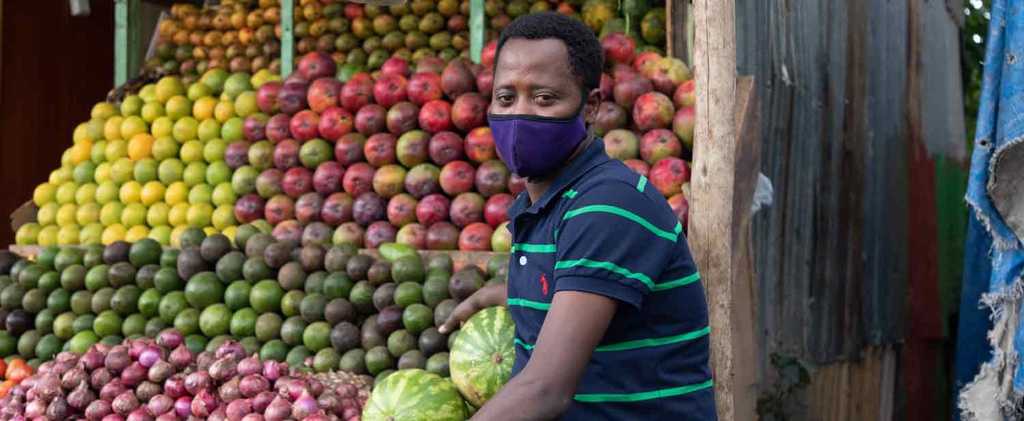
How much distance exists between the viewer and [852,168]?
5.52 meters

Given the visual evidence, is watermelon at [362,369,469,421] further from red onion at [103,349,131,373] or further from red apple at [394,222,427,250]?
red apple at [394,222,427,250]

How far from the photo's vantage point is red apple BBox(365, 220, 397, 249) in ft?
17.4

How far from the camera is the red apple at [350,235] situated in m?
5.36

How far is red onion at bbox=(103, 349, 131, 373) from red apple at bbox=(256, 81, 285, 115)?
268 cm

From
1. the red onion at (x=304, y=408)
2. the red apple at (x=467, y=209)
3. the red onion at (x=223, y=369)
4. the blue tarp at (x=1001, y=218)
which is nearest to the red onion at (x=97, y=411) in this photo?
the red onion at (x=223, y=369)

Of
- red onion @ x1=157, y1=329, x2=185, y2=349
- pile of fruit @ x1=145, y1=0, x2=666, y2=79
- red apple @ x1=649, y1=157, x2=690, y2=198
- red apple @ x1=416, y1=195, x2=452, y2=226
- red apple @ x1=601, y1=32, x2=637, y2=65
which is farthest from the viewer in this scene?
pile of fruit @ x1=145, y1=0, x2=666, y2=79

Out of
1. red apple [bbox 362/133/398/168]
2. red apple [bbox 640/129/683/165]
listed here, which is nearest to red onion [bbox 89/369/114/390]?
red apple [bbox 362/133/398/168]

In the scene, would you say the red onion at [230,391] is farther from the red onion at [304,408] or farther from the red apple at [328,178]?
the red apple at [328,178]

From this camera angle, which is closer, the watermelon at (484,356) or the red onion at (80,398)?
the watermelon at (484,356)

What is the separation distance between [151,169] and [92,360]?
2836mm

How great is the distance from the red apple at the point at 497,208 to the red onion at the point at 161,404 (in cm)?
196

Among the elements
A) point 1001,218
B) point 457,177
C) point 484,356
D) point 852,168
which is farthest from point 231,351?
point 852,168

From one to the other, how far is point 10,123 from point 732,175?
820 centimetres

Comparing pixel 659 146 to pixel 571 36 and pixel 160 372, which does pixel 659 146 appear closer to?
pixel 160 372
